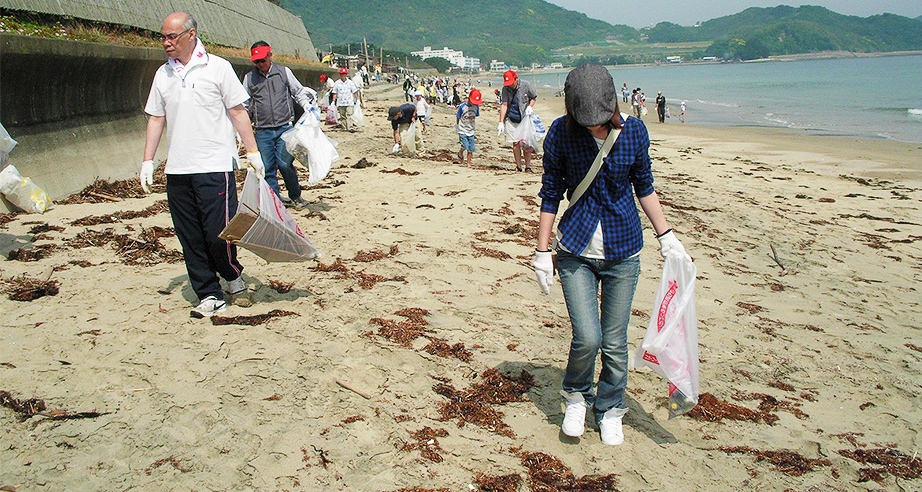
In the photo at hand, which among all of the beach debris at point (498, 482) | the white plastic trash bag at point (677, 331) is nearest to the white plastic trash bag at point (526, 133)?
the white plastic trash bag at point (677, 331)

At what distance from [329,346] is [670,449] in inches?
74.5

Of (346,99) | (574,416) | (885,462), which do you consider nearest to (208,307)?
(574,416)

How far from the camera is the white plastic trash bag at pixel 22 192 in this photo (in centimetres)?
531

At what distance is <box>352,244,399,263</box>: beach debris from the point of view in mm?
5242

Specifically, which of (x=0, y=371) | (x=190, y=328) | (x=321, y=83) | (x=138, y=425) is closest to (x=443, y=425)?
(x=138, y=425)

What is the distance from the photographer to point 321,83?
878 inches

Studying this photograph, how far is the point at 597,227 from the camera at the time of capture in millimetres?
2740

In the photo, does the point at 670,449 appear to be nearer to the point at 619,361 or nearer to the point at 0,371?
the point at 619,361

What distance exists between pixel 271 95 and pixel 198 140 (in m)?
2.76

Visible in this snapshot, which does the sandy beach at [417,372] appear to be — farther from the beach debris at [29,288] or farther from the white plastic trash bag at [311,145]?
the white plastic trash bag at [311,145]

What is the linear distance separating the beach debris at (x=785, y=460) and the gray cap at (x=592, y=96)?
173 cm

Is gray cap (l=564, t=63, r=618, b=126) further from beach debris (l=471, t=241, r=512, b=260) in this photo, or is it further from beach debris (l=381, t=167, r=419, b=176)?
beach debris (l=381, t=167, r=419, b=176)

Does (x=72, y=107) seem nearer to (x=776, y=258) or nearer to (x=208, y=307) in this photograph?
(x=208, y=307)

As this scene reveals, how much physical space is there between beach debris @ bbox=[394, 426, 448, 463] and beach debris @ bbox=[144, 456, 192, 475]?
34.3 inches
